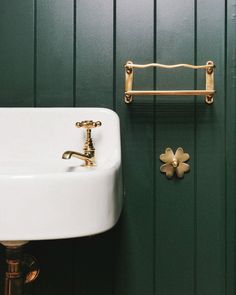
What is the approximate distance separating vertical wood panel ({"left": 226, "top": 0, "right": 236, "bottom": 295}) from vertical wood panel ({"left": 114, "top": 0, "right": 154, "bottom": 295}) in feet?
0.70

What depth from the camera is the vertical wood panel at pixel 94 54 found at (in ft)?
3.37

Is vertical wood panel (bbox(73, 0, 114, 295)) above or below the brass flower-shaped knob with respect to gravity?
above

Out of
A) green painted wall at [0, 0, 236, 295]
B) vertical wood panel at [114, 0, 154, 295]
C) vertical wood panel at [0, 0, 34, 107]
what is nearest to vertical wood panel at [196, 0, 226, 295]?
green painted wall at [0, 0, 236, 295]

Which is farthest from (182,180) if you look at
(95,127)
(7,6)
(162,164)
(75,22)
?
(7,6)

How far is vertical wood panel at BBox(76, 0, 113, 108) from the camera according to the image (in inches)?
40.4

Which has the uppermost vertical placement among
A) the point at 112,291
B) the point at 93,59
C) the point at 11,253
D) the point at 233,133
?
the point at 93,59

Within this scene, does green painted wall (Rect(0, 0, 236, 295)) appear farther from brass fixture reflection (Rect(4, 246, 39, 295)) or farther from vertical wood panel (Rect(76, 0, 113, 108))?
brass fixture reflection (Rect(4, 246, 39, 295))

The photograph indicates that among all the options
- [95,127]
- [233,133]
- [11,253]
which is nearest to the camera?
[11,253]

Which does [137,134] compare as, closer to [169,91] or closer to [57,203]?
[169,91]

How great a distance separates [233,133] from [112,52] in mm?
406

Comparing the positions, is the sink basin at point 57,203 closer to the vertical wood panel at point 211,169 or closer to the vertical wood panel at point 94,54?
the vertical wood panel at point 94,54

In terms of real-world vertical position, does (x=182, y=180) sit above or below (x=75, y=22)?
below

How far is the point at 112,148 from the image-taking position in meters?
0.94

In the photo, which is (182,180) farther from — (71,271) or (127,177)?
(71,271)
